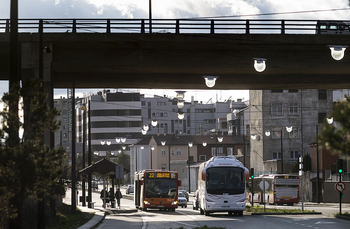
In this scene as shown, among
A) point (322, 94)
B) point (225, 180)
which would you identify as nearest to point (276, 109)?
point (322, 94)

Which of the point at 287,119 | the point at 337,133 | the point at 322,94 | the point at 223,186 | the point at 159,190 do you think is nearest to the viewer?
the point at 337,133

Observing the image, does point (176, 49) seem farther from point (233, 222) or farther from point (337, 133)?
point (337, 133)

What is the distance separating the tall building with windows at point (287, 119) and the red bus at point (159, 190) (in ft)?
146

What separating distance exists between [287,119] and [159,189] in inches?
1888

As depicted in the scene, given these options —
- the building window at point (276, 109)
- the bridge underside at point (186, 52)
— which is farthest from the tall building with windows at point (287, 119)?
the bridge underside at point (186, 52)

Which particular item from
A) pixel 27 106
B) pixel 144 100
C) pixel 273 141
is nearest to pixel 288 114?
pixel 273 141

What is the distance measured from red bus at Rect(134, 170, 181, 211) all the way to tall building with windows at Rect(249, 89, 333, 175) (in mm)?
44357

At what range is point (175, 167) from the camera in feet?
352

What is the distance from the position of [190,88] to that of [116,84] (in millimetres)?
4322

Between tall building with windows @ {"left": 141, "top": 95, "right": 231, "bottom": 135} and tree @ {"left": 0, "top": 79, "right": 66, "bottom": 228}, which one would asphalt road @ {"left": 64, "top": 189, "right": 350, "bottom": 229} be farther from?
tall building with windows @ {"left": 141, "top": 95, "right": 231, "bottom": 135}

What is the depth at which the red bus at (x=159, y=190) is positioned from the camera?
38.4 metres

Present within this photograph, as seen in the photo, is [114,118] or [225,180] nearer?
[225,180]

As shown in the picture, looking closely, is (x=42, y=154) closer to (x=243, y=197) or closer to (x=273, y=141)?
(x=243, y=197)

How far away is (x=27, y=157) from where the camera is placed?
12.4m
